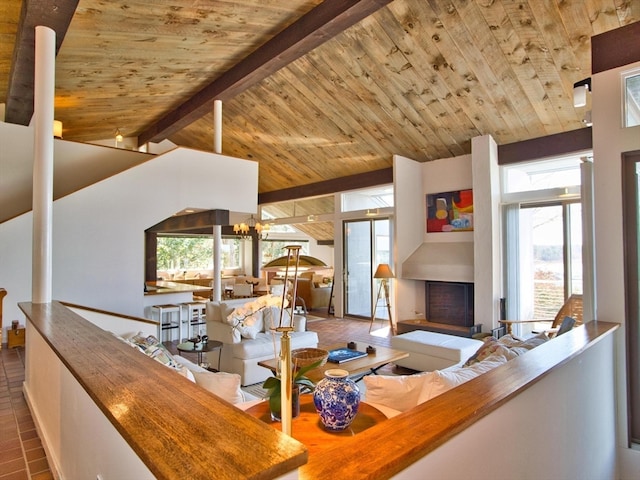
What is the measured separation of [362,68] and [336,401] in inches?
202

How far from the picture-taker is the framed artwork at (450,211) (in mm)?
6863

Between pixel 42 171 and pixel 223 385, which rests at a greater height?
pixel 42 171

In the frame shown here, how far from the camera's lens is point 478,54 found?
4.86m

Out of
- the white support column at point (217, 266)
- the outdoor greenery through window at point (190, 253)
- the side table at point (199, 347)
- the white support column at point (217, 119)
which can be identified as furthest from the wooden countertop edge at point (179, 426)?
the outdoor greenery through window at point (190, 253)

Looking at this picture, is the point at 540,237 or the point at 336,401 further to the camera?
the point at 540,237

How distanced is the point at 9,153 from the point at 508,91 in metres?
7.42

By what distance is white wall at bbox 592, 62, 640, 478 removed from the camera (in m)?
2.78

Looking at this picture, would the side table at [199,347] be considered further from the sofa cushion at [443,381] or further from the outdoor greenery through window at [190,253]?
the outdoor greenery through window at [190,253]

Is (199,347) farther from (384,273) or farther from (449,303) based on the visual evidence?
(449,303)

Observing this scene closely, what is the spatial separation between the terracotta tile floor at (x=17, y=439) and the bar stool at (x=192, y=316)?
2893 millimetres

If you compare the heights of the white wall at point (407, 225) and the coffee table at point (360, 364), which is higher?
the white wall at point (407, 225)

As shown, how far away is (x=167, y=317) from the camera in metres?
6.68

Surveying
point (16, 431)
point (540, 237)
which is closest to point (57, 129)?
point (16, 431)

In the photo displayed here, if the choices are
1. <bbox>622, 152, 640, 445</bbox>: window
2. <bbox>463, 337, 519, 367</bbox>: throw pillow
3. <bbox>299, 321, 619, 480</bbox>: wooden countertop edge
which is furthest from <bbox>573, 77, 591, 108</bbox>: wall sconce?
<bbox>299, 321, 619, 480</bbox>: wooden countertop edge
